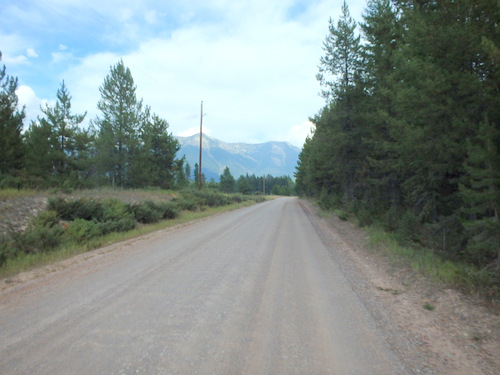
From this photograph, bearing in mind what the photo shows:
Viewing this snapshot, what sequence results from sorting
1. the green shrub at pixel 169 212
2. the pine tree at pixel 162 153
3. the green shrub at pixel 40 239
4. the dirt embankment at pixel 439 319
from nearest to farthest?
the dirt embankment at pixel 439 319, the green shrub at pixel 40 239, the green shrub at pixel 169 212, the pine tree at pixel 162 153

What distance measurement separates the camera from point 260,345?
10.6 ft

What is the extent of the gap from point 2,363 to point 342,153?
18.1m

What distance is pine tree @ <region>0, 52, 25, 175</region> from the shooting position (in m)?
18.3

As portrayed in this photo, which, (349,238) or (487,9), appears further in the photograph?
(349,238)

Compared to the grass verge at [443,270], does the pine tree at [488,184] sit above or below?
above

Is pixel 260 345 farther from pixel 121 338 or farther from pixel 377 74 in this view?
pixel 377 74

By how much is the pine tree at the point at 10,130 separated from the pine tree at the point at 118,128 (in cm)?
633

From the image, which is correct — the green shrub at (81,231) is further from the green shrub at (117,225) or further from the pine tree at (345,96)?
the pine tree at (345,96)

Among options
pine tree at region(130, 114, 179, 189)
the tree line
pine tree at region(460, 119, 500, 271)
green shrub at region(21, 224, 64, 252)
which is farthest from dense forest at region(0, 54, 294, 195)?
pine tree at region(460, 119, 500, 271)

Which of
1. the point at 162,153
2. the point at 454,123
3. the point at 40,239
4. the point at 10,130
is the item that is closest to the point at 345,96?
the point at 454,123

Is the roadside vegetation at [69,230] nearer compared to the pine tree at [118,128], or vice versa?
the roadside vegetation at [69,230]

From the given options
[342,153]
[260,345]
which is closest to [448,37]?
[260,345]

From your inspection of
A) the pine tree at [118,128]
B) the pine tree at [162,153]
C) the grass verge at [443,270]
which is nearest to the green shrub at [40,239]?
the grass verge at [443,270]

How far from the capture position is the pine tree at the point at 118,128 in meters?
26.2
